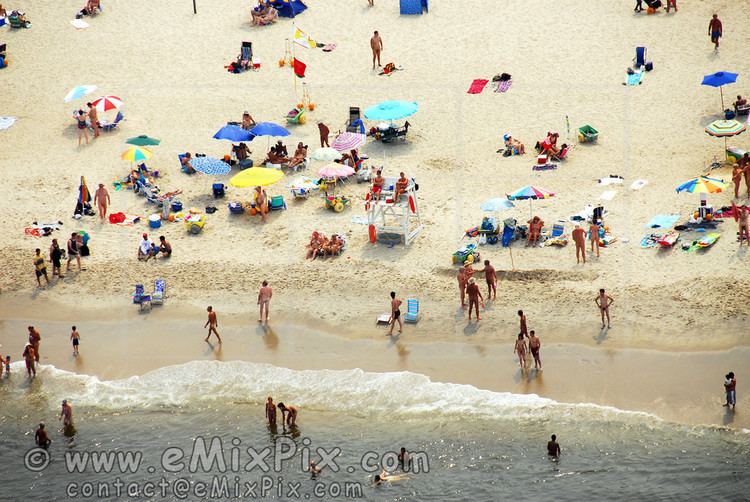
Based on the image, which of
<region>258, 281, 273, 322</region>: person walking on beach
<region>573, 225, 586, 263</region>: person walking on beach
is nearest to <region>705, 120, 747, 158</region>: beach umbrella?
<region>573, 225, 586, 263</region>: person walking on beach

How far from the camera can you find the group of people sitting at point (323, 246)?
28312mm

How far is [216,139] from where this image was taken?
3369 centimetres

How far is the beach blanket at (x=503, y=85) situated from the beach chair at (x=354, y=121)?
4.51 m

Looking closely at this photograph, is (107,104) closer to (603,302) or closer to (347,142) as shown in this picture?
(347,142)

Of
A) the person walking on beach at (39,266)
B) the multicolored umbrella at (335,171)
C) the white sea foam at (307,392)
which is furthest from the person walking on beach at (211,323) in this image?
the multicolored umbrella at (335,171)

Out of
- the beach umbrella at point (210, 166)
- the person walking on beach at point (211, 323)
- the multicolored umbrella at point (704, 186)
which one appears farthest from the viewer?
the beach umbrella at point (210, 166)

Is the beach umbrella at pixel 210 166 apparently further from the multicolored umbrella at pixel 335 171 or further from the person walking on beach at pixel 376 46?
the person walking on beach at pixel 376 46

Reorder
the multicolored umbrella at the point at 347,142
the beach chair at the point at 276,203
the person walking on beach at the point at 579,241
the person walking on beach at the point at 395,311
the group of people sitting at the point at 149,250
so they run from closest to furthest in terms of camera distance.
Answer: the person walking on beach at the point at 395,311 < the person walking on beach at the point at 579,241 < the group of people sitting at the point at 149,250 < the beach chair at the point at 276,203 < the multicolored umbrella at the point at 347,142

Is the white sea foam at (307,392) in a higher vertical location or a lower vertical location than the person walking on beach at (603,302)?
lower

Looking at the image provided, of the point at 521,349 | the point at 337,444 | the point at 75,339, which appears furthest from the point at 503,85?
the point at 337,444

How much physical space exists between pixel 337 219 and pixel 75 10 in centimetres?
1810

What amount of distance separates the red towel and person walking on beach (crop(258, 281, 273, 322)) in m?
11.9

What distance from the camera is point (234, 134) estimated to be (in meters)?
31.7

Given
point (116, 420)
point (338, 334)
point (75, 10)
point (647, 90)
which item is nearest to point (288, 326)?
point (338, 334)
